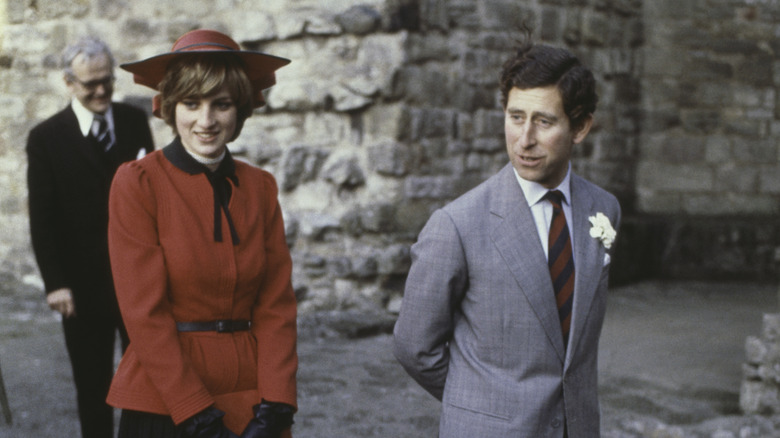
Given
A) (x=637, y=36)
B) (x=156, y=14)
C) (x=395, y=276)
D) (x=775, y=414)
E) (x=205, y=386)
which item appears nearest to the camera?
(x=205, y=386)

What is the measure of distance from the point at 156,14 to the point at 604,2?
12.9 ft

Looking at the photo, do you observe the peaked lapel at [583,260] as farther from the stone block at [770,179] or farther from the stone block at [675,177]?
the stone block at [770,179]

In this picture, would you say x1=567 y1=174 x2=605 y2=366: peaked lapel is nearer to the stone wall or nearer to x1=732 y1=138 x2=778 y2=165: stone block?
the stone wall

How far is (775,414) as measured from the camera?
4.36 m

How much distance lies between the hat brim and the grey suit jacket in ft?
1.91

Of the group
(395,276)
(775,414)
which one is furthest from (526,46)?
(395,276)

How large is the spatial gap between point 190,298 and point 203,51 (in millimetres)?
577

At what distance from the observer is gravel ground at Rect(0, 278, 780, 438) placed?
424 cm

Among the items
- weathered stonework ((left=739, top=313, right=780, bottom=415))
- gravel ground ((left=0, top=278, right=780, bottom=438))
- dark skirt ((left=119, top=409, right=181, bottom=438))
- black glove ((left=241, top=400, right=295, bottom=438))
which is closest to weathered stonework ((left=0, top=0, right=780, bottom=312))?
gravel ground ((left=0, top=278, right=780, bottom=438))

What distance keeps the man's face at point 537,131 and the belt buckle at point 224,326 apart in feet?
2.54

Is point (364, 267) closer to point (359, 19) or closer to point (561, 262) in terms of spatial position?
point (359, 19)

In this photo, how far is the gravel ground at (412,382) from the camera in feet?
13.9

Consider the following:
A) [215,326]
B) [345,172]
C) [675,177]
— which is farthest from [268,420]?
[675,177]

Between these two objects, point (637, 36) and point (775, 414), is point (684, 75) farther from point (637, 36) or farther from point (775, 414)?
point (775, 414)
